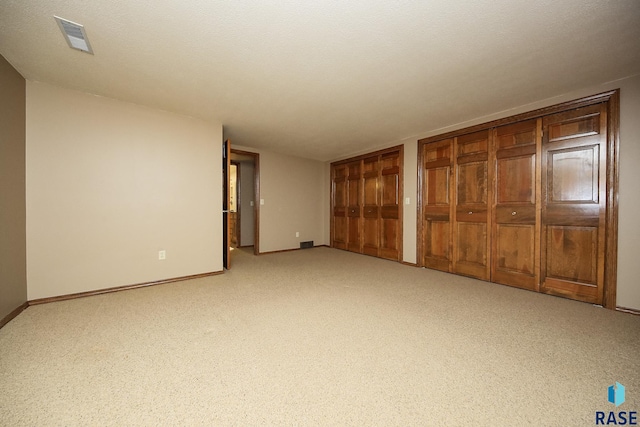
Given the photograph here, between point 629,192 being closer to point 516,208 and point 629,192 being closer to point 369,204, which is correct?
point 516,208

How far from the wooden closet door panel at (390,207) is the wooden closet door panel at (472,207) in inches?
41.7

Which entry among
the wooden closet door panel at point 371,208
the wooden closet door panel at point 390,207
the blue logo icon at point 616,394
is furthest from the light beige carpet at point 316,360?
the wooden closet door panel at point 371,208

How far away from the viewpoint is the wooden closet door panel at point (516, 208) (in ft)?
9.70

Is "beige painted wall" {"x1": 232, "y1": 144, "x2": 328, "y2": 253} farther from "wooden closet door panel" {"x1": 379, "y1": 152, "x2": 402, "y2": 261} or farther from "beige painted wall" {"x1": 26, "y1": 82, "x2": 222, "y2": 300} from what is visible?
"wooden closet door panel" {"x1": 379, "y1": 152, "x2": 402, "y2": 261}

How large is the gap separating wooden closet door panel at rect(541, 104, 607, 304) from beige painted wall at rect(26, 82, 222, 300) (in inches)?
167

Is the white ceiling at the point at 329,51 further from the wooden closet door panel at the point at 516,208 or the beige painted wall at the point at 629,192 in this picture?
the wooden closet door panel at the point at 516,208

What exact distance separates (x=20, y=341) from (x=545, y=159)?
5.16 meters

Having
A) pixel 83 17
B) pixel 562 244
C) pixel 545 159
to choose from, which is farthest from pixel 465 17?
pixel 562 244

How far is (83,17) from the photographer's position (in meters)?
1.62

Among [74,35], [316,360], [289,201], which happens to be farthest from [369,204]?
[74,35]

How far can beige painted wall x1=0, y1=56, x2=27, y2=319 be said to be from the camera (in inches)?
81.7

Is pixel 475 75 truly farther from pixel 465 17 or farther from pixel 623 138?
pixel 623 138

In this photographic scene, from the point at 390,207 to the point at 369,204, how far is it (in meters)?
0.56

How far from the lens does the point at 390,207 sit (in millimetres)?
4742
